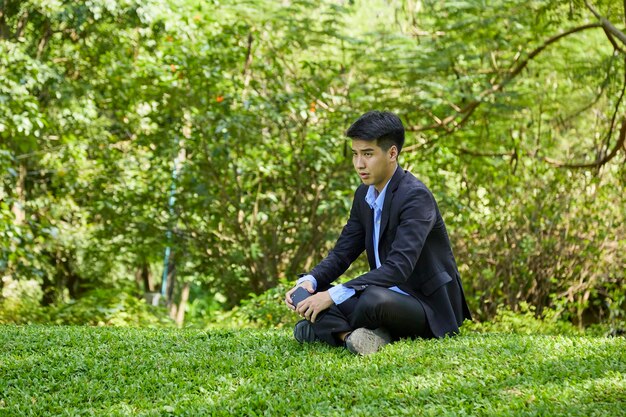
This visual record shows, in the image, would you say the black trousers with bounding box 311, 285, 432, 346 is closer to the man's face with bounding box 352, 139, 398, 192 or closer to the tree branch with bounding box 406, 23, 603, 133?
the man's face with bounding box 352, 139, 398, 192

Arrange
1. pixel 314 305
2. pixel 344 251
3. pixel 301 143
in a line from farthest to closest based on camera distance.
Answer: pixel 301 143
pixel 344 251
pixel 314 305

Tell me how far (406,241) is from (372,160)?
557mm

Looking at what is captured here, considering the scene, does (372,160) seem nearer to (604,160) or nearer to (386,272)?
(386,272)

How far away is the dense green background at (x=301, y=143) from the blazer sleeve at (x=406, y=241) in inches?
148

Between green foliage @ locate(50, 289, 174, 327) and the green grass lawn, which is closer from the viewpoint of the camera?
the green grass lawn

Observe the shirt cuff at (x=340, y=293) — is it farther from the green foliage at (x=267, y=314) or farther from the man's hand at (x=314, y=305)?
the green foliage at (x=267, y=314)

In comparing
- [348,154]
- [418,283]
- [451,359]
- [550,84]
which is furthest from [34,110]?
[550,84]

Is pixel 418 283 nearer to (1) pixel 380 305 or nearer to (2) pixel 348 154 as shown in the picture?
(1) pixel 380 305

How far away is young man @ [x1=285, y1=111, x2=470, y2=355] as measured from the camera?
4.55m

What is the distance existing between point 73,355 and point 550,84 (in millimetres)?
8805

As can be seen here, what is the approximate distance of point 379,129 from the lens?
4750 mm

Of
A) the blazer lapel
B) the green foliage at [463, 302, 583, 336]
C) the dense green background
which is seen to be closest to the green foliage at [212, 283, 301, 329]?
the dense green background

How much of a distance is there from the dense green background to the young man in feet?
11.2

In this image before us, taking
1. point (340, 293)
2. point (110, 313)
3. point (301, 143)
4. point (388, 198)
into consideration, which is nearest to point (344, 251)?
point (388, 198)
